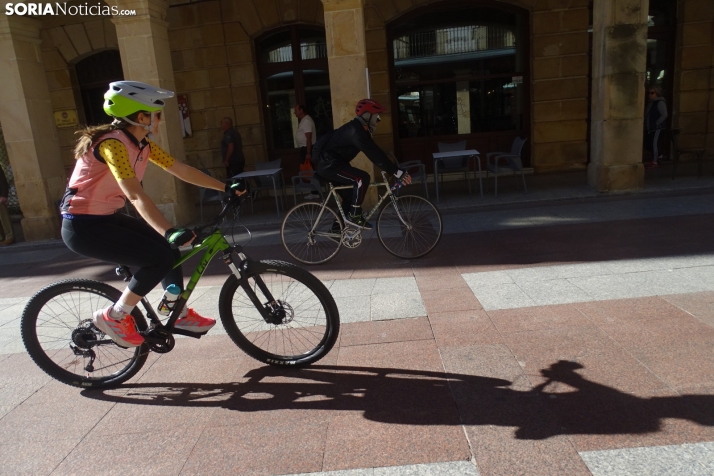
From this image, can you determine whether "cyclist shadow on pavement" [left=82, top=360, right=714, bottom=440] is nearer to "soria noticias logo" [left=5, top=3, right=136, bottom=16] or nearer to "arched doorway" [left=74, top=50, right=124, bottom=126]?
"soria noticias logo" [left=5, top=3, right=136, bottom=16]

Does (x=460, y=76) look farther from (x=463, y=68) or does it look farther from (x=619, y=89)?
(x=619, y=89)

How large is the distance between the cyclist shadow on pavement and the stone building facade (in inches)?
255

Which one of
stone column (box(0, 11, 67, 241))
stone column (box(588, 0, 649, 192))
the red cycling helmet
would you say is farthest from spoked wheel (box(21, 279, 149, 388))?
stone column (box(588, 0, 649, 192))

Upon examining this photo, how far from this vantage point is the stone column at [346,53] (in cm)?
905

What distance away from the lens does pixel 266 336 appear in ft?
12.9

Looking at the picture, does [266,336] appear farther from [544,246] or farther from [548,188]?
[548,188]

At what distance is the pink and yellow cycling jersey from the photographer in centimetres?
311

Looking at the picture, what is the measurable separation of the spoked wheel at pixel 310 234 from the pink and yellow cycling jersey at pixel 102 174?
3048 millimetres

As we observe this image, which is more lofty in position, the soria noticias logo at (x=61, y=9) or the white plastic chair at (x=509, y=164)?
the soria noticias logo at (x=61, y=9)

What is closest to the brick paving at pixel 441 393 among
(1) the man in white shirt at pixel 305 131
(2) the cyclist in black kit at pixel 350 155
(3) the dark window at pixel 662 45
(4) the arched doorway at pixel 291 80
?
(2) the cyclist in black kit at pixel 350 155

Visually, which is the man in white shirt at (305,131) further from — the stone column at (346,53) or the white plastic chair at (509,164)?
the white plastic chair at (509,164)

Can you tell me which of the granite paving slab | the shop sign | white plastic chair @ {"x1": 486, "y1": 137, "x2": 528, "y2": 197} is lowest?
the granite paving slab

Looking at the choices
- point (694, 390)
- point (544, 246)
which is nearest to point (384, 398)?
point (694, 390)

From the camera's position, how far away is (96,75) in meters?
13.2
